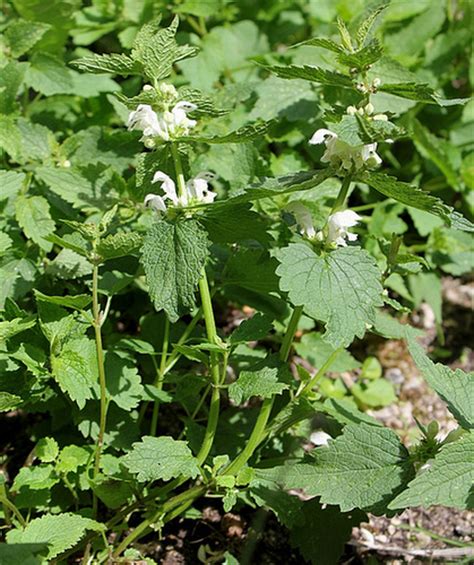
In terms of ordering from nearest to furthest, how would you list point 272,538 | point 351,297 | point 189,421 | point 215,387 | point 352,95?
point 351,297, point 215,387, point 189,421, point 272,538, point 352,95

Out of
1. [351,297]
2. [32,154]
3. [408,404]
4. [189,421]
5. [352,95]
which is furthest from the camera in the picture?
[408,404]

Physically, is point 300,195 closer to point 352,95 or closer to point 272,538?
point 352,95

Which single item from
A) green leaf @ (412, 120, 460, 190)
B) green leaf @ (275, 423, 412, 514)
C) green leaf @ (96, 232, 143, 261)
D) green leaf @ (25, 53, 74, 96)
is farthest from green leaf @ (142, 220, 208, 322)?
green leaf @ (412, 120, 460, 190)

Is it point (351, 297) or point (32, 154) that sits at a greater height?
point (351, 297)

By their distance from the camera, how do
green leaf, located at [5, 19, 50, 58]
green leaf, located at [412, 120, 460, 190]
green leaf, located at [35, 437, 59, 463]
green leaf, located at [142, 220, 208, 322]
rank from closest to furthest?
1. green leaf, located at [142, 220, 208, 322]
2. green leaf, located at [35, 437, 59, 463]
3. green leaf, located at [5, 19, 50, 58]
4. green leaf, located at [412, 120, 460, 190]

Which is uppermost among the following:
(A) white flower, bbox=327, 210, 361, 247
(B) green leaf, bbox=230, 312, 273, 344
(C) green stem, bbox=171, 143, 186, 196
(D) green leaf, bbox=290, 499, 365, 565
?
(C) green stem, bbox=171, 143, 186, 196

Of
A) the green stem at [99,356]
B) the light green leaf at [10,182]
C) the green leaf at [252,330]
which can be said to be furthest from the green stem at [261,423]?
the light green leaf at [10,182]

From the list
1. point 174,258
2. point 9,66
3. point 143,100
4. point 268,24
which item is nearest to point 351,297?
point 174,258

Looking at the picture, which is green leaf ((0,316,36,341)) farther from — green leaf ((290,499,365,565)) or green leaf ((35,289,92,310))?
green leaf ((290,499,365,565))
